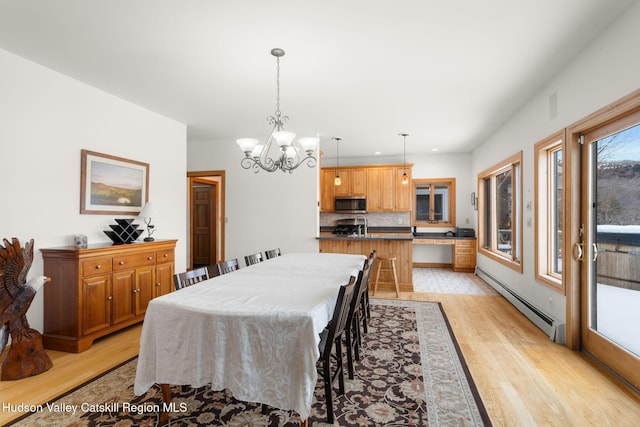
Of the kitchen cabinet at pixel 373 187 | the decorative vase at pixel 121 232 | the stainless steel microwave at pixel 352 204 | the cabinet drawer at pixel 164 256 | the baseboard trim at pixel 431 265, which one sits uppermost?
the kitchen cabinet at pixel 373 187

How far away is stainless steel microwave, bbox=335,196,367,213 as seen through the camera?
764 cm

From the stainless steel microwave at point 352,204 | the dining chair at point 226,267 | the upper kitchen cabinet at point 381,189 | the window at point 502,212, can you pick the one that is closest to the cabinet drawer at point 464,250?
the window at point 502,212

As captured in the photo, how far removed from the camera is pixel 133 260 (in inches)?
142

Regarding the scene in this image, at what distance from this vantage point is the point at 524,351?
9.90ft

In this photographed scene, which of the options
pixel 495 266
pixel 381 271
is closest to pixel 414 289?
pixel 381 271

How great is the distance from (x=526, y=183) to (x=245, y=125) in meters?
4.14

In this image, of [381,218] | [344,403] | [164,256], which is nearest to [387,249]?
[381,218]

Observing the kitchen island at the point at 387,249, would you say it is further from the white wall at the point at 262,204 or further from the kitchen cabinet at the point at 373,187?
the kitchen cabinet at the point at 373,187

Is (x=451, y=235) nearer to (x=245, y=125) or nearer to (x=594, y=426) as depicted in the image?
(x=245, y=125)

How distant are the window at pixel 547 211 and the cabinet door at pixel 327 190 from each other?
181 inches

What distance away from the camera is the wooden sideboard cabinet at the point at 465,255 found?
7.14 m

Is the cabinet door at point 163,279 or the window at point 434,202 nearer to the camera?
the cabinet door at point 163,279

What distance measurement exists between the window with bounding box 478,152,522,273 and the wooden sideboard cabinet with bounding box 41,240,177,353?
193 inches

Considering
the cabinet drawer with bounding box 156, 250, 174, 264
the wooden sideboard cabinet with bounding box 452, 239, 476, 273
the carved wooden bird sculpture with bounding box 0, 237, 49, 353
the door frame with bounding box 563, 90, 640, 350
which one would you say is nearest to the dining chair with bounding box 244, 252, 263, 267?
the cabinet drawer with bounding box 156, 250, 174, 264
